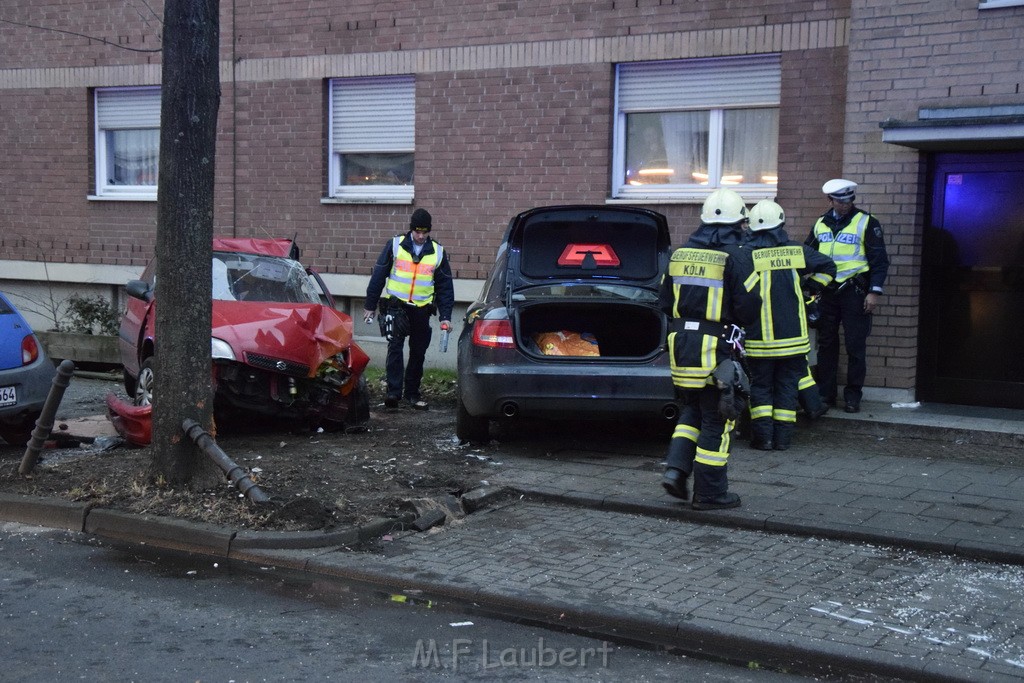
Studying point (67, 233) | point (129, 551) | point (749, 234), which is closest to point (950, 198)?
point (749, 234)

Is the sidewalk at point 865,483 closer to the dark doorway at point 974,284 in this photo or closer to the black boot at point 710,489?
the black boot at point 710,489

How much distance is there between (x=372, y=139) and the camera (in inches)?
538

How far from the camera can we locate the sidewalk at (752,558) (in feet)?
16.5

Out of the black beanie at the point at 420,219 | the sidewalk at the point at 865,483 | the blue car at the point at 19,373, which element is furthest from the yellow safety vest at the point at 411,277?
the blue car at the point at 19,373

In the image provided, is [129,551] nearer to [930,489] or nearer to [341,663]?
[341,663]

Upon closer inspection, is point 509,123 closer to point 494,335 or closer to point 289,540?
point 494,335

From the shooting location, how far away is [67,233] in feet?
51.3

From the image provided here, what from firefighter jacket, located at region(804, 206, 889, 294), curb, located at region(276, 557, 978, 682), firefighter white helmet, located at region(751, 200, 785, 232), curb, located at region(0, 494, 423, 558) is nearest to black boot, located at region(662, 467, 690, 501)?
curb, located at region(0, 494, 423, 558)

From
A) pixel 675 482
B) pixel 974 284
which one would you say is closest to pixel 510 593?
pixel 675 482

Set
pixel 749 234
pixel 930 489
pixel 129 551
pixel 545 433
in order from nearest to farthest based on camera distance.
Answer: pixel 129 551 → pixel 930 489 → pixel 749 234 → pixel 545 433

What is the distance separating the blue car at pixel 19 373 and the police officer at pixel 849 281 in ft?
20.7

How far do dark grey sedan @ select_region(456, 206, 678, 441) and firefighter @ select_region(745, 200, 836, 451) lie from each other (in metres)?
0.74

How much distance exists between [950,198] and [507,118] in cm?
472

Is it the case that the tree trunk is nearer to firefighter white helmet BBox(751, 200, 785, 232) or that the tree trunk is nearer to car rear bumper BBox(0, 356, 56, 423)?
car rear bumper BBox(0, 356, 56, 423)
